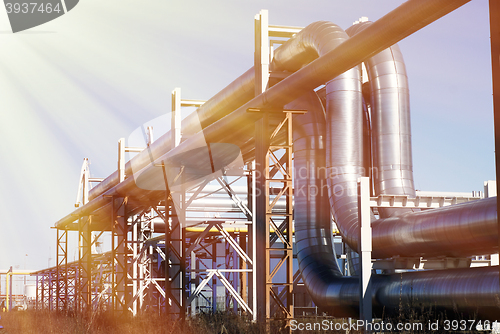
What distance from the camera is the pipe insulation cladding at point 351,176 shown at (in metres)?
12.4

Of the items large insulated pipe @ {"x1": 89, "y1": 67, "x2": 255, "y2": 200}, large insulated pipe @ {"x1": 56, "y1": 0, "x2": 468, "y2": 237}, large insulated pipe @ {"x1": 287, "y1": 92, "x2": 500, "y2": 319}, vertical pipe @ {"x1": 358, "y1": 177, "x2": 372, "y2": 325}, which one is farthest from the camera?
large insulated pipe @ {"x1": 89, "y1": 67, "x2": 255, "y2": 200}

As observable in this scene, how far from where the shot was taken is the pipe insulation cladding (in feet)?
40.5

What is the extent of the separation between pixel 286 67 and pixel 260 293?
19.0ft

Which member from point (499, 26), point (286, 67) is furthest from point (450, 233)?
point (499, 26)

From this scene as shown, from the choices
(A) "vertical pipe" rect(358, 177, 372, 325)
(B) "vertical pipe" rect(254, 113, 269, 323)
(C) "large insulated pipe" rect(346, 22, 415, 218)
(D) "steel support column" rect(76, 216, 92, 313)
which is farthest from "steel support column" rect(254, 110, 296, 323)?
(D) "steel support column" rect(76, 216, 92, 313)

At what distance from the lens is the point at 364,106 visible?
18.0 m

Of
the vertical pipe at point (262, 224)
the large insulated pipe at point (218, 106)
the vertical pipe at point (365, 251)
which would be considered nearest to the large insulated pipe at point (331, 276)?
the vertical pipe at point (365, 251)

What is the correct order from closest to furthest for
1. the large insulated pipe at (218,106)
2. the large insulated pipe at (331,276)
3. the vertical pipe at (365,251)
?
the large insulated pipe at (331,276) < the vertical pipe at (365,251) < the large insulated pipe at (218,106)

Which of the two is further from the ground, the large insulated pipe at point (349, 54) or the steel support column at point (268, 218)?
the large insulated pipe at point (349, 54)

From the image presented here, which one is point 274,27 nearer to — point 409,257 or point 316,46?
point 316,46

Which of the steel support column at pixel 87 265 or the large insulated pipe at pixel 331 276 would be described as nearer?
the large insulated pipe at pixel 331 276

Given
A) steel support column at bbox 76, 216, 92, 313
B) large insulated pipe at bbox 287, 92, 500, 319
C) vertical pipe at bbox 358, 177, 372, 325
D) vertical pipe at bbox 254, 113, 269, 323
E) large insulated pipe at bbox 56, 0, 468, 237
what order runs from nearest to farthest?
large insulated pipe at bbox 56, 0, 468, 237 → large insulated pipe at bbox 287, 92, 500, 319 → vertical pipe at bbox 254, 113, 269, 323 → vertical pipe at bbox 358, 177, 372, 325 → steel support column at bbox 76, 216, 92, 313

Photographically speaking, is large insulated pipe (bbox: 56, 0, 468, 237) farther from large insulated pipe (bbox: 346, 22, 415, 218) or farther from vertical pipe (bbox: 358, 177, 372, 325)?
A: large insulated pipe (bbox: 346, 22, 415, 218)

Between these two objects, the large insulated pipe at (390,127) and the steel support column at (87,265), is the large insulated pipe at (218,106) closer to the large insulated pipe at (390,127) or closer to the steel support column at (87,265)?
the large insulated pipe at (390,127)
